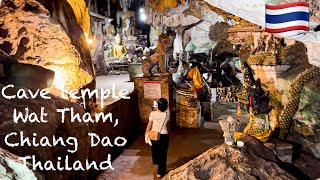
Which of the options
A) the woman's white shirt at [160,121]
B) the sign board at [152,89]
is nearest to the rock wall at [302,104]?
the woman's white shirt at [160,121]

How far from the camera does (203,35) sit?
84.4 feet

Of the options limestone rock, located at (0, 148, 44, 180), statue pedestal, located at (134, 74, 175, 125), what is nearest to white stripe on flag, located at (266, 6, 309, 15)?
limestone rock, located at (0, 148, 44, 180)

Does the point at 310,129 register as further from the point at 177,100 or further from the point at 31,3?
the point at 31,3

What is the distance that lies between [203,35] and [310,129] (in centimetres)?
1973

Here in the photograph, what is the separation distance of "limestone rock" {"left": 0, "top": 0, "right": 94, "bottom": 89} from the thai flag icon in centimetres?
544

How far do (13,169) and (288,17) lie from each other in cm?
401

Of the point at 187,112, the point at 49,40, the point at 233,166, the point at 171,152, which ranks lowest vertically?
the point at 171,152

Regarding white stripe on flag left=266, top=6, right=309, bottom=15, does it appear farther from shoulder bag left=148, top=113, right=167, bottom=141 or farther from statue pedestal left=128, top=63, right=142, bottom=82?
statue pedestal left=128, top=63, right=142, bottom=82

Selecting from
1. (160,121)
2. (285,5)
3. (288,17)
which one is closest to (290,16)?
(288,17)

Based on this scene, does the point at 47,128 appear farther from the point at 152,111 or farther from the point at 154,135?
the point at 152,111

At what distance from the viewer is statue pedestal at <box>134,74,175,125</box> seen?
10.4m

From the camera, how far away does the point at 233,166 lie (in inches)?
177

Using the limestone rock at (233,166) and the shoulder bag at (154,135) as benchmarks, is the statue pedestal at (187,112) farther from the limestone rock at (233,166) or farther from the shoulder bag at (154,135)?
the limestone rock at (233,166)

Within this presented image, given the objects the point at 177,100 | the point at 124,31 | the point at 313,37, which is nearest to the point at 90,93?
the point at 177,100
